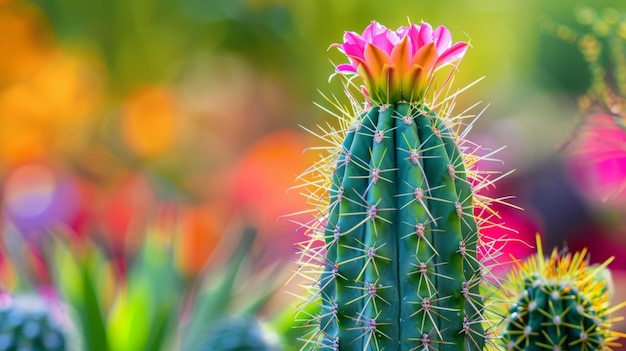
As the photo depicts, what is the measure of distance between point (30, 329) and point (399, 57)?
606mm

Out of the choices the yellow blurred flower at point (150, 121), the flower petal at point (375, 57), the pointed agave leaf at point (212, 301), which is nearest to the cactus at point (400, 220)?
the flower petal at point (375, 57)

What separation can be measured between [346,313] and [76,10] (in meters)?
3.56

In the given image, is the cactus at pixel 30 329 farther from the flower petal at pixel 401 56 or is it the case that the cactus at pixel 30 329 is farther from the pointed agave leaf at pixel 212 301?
the flower petal at pixel 401 56

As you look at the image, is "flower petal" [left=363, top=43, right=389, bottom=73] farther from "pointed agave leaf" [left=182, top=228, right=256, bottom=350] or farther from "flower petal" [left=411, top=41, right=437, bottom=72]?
"pointed agave leaf" [left=182, top=228, right=256, bottom=350]

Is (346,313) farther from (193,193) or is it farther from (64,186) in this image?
(193,193)

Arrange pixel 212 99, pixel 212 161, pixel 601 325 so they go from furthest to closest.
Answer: pixel 212 99, pixel 212 161, pixel 601 325

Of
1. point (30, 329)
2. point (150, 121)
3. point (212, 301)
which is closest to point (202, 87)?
point (150, 121)

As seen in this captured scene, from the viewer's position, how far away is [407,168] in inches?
27.9

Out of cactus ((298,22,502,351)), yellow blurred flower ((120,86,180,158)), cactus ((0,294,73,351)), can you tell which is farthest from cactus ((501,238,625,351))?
yellow blurred flower ((120,86,180,158))

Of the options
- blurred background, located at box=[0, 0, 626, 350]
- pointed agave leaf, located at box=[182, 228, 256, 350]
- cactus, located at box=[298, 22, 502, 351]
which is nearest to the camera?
cactus, located at box=[298, 22, 502, 351]

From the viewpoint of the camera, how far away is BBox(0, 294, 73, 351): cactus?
105 centimetres

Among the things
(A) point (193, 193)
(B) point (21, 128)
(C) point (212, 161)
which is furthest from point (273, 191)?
(B) point (21, 128)

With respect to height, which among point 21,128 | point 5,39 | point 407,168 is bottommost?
point 407,168

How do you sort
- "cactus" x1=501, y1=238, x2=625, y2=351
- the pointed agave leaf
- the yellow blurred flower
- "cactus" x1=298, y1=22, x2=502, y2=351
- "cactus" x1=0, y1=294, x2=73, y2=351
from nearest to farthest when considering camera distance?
"cactus" x1=298, y1=22, x2=502, y2=351
"cactus" x1=501, y1=238, x2=625, y2=351
"cactus" x1=0, y1=294, x2=73, y2=351
the pointed agave leaf
the yellow blurred flower
